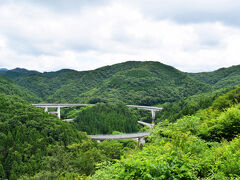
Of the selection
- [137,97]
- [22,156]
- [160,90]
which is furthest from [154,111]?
[22,156]

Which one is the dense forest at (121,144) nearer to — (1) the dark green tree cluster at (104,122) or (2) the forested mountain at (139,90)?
(1) the dark green tree cluster at (104,122)

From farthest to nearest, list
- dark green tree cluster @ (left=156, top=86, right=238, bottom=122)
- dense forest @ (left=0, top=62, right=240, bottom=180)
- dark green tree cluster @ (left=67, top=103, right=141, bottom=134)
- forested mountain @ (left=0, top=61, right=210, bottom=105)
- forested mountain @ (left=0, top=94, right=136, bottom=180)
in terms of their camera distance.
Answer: forested mountain @ (left=0, top=61, right=210, bottom=105), dark green tree cluster @ (left=67, top=103, right=141, bottom=134), dark green tree cluster @ (left=156, top=86, right=238, bottom=122), forested mountain @ (left=0, top=94, right=136, bottom=180), dense forest @ (left=0, top=62, right=240, bottom=180)

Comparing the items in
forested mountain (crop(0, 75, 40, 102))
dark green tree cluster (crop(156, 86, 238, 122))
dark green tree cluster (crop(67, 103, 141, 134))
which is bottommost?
dark green tree cluster (crop(67, 103, 141, 134))

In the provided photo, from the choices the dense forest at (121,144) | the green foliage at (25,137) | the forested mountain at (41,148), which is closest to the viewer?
the dense forest at (121,144)

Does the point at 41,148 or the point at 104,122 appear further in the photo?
the point at 104,122

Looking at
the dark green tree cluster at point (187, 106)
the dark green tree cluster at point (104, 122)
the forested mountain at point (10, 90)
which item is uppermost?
the forested mountain at point (10, 90)

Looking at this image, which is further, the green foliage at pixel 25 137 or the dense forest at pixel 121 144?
the green foliage at pixel 25 137

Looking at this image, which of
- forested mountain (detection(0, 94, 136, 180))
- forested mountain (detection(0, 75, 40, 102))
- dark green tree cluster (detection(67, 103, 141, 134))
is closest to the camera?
forested mountain (detection(0, 94, 136, 180))

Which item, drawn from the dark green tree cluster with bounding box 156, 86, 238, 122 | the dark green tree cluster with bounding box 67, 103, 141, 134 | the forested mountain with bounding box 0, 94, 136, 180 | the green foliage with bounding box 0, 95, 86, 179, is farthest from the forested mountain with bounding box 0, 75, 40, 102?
the dark green tree cluster with bounding box 156, 86, 238, 122

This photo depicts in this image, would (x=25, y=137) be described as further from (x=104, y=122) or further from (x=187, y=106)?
(x=187, y=106)

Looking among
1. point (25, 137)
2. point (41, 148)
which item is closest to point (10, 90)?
point (25, 137)

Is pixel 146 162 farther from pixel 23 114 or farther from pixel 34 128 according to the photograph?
pixel 23 114

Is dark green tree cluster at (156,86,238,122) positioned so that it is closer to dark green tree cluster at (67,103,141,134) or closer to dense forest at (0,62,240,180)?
dense forest at (0,62,240,180)

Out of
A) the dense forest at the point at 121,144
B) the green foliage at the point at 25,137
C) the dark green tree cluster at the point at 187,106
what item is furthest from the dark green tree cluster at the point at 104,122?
the green foliage at the point at 25,137
